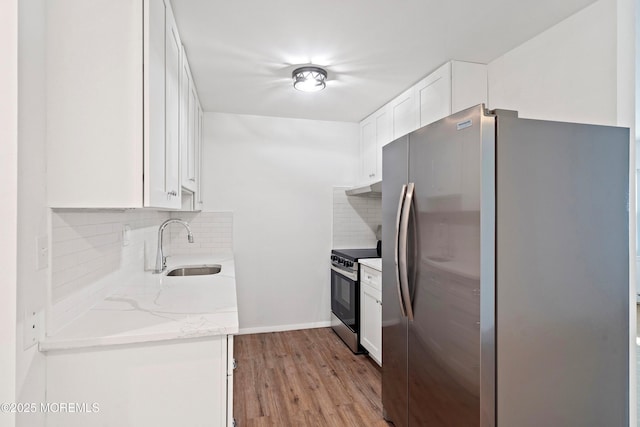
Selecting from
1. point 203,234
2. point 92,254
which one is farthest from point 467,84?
point 203,234

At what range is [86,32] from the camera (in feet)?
3.88

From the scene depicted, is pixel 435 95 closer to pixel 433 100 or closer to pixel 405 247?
pixel 433 100

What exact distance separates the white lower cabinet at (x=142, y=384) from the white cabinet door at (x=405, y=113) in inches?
85.6

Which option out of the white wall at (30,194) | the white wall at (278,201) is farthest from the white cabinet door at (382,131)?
the white wall at (30,194)

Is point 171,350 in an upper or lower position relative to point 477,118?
lower

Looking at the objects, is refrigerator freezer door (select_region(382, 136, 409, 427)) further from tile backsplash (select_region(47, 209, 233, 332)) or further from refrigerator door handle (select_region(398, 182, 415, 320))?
tile backsplash (select_region(47, 209, 233, 332))

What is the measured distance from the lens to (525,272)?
56.9 inches

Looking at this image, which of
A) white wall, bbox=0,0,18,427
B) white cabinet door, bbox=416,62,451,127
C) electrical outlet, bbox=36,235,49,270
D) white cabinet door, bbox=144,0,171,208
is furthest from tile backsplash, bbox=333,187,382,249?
white wall, bbox=0,0,18,427

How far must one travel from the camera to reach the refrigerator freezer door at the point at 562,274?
143 cm

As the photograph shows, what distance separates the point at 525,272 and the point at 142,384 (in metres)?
1.55

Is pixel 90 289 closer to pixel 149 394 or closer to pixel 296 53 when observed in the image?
pixel 149 394

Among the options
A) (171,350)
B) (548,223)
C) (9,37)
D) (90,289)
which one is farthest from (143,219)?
(548,223)

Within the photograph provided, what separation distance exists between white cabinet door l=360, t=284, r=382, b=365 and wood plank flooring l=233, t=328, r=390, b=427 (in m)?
0.17

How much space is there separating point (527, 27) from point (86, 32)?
2121 millimetres
